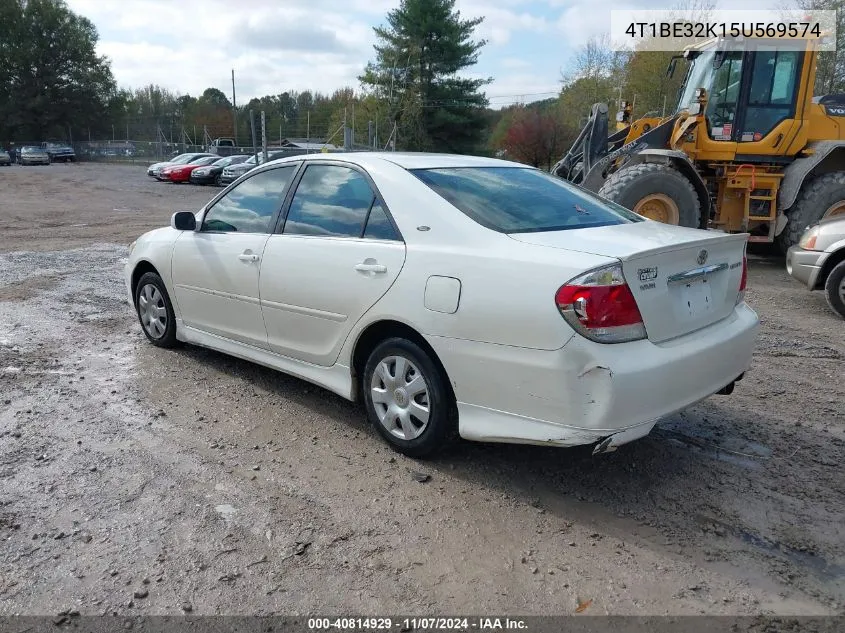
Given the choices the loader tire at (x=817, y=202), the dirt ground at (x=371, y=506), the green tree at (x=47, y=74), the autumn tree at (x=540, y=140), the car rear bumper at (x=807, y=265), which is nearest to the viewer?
the dirt ground at (x=371, y=506)

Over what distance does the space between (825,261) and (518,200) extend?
449cm

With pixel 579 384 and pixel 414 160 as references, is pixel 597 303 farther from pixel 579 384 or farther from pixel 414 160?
pixel 414 160

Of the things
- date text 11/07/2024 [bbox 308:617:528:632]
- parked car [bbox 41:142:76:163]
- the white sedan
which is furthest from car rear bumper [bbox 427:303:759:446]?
parked car [bbox 41:142:76:163]

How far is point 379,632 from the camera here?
247 cm

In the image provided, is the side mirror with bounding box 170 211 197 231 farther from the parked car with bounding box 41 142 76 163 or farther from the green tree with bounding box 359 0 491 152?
the parked car with bounding box 41 142 76 163

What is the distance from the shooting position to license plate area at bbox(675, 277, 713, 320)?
3287mm

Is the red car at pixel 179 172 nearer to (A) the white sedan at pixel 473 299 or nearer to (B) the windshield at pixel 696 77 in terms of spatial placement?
(B) the windshield at pixel 696 77

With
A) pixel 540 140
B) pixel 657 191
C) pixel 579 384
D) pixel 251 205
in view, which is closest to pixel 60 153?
pixel 540 140

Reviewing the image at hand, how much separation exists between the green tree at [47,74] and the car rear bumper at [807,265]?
234ft

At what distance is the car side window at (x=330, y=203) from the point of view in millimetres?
4012

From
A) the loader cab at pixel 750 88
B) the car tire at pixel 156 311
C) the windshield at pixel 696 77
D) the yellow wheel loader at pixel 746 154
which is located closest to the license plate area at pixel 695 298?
the car tire at pixel 156 311

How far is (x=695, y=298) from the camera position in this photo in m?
3.38

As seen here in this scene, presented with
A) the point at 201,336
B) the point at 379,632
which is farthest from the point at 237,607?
the point at 201,336

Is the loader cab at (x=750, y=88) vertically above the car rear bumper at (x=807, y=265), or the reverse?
the loader cab at (x=750, y=88)
